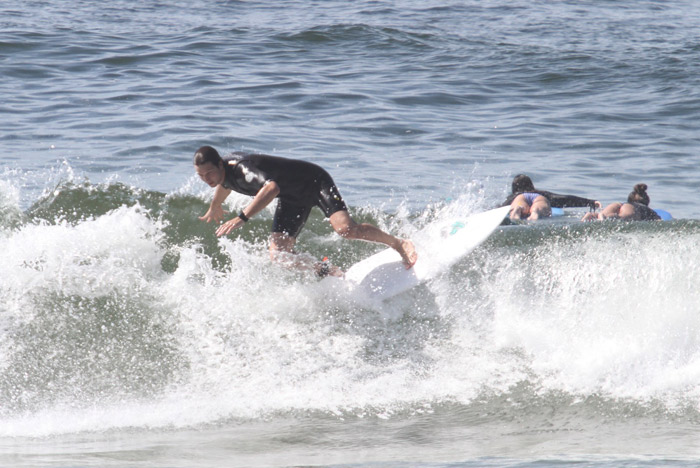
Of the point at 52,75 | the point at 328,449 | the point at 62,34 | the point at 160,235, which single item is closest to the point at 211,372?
the point at 328,449

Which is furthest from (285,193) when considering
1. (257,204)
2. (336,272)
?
(336,272)

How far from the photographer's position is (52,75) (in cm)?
1669

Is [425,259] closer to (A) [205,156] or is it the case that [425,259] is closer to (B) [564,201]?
(A) [205,156]

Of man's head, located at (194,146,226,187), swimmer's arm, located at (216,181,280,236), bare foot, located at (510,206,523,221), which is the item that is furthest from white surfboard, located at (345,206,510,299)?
bare foot, located at (510,206,523,221)

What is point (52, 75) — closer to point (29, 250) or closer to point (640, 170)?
point (29, 250)

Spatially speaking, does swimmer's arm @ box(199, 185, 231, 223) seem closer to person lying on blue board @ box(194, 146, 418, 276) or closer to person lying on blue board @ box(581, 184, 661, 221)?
person lying on blue board @ box(194, 146, 418, 276)

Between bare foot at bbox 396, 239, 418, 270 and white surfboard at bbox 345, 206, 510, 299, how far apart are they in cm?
5

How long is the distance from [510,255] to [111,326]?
138 inches

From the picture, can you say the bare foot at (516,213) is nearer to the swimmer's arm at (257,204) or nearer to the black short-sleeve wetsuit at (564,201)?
the black short-sleeve wetsuit at (564,201)


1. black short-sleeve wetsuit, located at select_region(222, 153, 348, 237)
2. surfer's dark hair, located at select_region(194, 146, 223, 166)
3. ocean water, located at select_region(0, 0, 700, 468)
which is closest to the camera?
ocean water, located at select_region(0, 0, 700, 468)

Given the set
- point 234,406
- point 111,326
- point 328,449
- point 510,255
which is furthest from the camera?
point 510,255

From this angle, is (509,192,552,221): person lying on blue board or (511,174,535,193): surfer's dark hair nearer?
(509,192,552,221): person lying on blue board

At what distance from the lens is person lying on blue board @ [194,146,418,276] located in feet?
20.2

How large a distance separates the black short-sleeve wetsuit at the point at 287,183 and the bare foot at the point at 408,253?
665 millimetres
